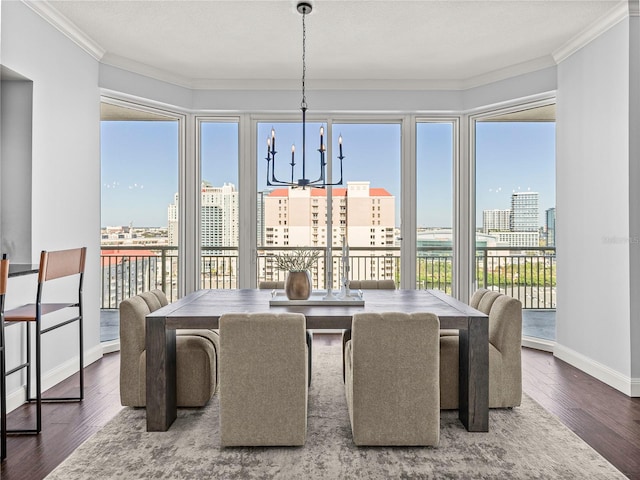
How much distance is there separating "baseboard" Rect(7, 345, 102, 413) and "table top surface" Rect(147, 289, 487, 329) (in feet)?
3.95

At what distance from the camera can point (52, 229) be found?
3498mm

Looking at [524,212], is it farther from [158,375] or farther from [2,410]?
[2,410]

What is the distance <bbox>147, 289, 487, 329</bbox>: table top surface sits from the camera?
97.8 inches

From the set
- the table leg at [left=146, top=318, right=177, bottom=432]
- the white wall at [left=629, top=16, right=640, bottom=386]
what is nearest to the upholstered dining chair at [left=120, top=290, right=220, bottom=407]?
the table leg at [left=146, top=318, right=177, bottom=432]

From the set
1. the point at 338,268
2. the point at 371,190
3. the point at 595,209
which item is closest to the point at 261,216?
the point at 338,268

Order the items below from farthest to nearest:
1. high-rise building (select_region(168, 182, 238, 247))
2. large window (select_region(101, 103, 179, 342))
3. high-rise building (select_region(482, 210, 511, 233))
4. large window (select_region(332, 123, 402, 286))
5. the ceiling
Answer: large window (select_region(332, 123, 402, 286)), high-rise building (select_region(168, 182, 238, 247)), high-rise building (select_region(482, 210, 511, 233)), large window (select_region(101, 103, 179, 342)), the ceiling

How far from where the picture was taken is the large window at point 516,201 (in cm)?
472

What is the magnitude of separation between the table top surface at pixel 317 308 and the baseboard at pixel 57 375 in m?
1.20

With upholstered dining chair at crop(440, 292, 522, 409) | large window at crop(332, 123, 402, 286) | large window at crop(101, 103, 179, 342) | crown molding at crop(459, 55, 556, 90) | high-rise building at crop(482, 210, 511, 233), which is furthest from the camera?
large window at crop(332, 123, 402, 286)

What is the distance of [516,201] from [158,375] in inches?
156

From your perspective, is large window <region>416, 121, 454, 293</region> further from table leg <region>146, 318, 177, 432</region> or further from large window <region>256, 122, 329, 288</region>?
table leg <region>146, 318, 177, 432</region>

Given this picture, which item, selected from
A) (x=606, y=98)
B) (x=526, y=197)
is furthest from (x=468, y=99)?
(x=606, y=98)

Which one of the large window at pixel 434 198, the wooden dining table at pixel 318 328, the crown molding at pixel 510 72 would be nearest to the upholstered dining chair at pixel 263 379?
the wooden dining table at pixel 318 328

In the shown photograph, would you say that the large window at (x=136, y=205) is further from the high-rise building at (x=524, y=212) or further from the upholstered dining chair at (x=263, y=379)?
the high-rise building at (x=524, y=212)
